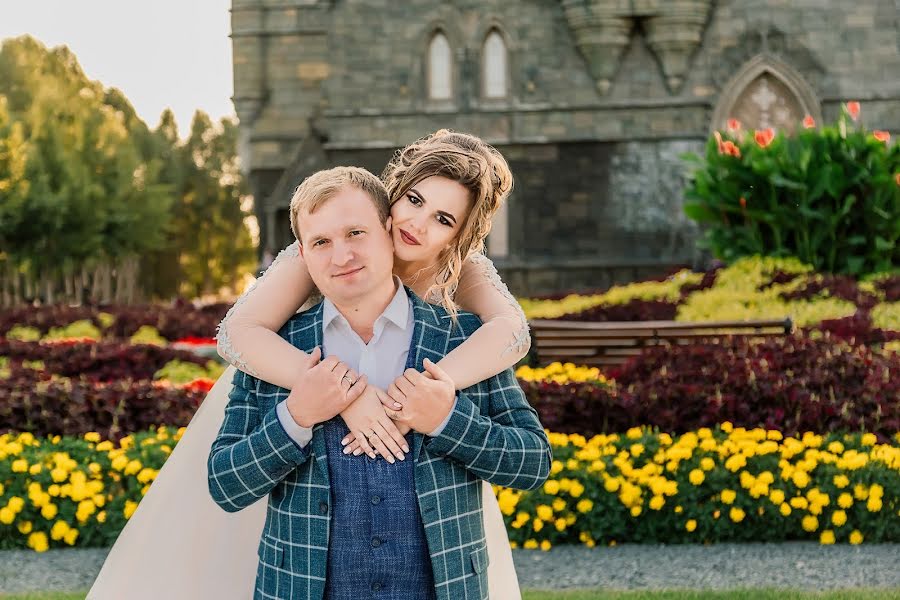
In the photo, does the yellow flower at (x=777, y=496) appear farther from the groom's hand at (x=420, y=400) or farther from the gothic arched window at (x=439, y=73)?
the gothic arched window at (x=439, y=73)

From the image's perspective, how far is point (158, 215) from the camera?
111ft

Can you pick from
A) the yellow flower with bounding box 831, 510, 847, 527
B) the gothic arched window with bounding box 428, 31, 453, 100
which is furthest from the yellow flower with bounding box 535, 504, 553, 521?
the gothic arched window with bounding box 428, 31, 453, 100

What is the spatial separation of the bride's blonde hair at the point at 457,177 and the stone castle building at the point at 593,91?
21.5 m

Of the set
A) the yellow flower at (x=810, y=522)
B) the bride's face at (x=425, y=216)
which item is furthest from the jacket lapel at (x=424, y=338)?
the yellow flower at (x=810, y=522)

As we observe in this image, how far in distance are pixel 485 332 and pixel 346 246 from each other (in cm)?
39

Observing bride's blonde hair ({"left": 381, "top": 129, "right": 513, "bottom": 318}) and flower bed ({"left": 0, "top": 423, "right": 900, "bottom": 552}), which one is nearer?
bride's blonde hair ({"left": 381, "top": 129, "right": 513, "bottom": 318})

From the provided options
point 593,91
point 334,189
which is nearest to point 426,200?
point 334,189

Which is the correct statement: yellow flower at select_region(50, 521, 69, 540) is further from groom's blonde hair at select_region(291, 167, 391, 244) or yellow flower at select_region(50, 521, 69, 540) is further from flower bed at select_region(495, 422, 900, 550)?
groom's blonde hair at select_region(291, 167, 391, 244)

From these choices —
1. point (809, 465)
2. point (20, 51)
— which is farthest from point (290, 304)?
point (20, 51)

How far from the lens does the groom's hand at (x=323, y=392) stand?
2.73 m

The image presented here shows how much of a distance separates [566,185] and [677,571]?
19.2 m

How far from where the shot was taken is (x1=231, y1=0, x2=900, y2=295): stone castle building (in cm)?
2452

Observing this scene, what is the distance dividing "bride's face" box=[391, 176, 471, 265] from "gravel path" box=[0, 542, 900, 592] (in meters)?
3.08

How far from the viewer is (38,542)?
6516mm
